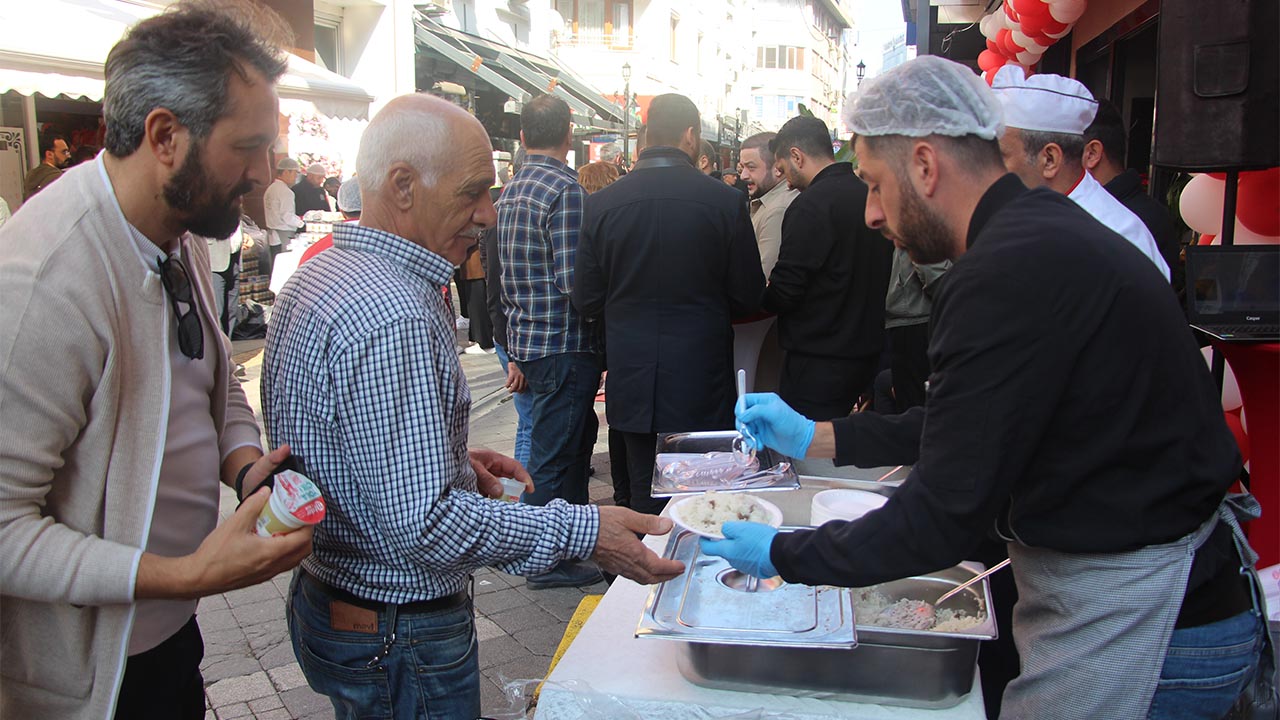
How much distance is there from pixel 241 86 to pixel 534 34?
21910 mm

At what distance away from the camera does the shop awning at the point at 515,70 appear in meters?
16.5

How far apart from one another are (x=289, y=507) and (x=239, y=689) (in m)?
2.28

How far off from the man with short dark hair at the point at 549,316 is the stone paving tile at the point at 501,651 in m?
0.65

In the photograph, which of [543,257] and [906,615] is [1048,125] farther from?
[543,257]

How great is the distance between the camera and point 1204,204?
13.5ft

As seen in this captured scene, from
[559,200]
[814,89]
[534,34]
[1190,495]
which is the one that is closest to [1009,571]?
[1190,495]

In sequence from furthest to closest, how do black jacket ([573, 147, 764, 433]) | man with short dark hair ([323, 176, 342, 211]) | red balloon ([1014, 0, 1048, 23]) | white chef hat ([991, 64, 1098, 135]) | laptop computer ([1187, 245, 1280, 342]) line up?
1. man with short dark hair ([323, 176, 342, 211])
2. red balloon ([1014, 0, 1048, 23])
3. black jacket ([573, 147, 764, 433])
4. laptop computer ([1187, 245, 1280, 342])
5. white chef hat ([991, 64, 1098, 135])

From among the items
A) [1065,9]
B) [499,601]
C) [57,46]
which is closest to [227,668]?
[499,601]

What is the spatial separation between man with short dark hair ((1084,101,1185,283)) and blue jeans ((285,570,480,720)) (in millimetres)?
3073

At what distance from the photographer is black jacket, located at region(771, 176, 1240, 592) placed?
1.36 meters

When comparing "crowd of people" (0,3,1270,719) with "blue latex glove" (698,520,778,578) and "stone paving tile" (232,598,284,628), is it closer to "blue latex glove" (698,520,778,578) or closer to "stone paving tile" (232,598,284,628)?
"blue latex glove" (698,520,778,578)

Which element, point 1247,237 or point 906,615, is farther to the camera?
point 1247,237

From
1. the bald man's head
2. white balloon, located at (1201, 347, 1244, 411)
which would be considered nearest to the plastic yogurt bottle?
the bald man's head

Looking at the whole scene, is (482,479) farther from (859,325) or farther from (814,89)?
(814,89)
